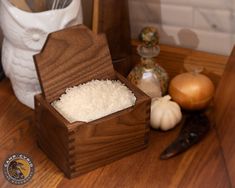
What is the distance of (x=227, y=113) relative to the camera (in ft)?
2.83

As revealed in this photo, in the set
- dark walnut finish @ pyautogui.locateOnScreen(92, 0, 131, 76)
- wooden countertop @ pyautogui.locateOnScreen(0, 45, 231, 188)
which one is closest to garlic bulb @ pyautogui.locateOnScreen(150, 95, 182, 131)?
wooden countertop @ pyautogui.locateOnScreen(0, 45, 231, 188)

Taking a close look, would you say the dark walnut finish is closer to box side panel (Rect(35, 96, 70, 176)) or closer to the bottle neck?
the bottle neck

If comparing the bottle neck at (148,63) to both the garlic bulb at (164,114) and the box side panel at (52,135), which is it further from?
the box side panel at (52,135)

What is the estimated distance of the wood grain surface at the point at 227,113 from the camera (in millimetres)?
813

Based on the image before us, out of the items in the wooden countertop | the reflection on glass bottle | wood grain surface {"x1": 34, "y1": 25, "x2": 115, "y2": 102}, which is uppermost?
wood grain surface {"x1": 34, "y1": 25, "x2": 115, "y2": 102}

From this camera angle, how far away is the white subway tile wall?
3.13ft

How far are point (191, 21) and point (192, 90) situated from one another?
0.16 meters

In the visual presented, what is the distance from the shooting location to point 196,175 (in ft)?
2.67

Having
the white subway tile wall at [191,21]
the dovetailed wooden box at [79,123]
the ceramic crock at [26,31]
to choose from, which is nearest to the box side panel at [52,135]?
→ the dovetailed wooden box at [79,123]

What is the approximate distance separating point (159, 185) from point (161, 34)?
1.24 ft

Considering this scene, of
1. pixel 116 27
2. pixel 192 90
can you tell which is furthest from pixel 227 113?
pixel 116 27

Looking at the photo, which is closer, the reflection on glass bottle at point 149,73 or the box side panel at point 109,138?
the box side panel at point 109,138

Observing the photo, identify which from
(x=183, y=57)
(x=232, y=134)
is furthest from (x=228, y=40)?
(x=232, y=134)

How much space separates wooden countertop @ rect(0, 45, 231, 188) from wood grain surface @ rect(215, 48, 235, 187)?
0.02 m
